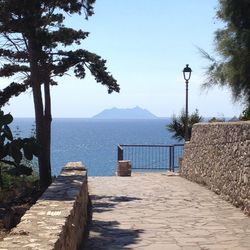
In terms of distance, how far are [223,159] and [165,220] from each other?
119 inches

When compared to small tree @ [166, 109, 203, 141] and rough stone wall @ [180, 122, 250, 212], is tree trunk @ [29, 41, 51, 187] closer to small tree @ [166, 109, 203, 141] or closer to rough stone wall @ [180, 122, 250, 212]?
rough stone wall @ [180, 122, 250, 212]

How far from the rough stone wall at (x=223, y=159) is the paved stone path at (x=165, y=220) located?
30 cm

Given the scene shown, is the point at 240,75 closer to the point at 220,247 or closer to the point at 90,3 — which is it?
the point at 90,3

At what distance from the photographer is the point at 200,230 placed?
797 centimetres

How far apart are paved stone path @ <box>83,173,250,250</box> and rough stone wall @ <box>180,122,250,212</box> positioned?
0.97 feet

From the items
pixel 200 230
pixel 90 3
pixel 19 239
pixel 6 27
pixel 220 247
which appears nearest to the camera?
pixel 19 239

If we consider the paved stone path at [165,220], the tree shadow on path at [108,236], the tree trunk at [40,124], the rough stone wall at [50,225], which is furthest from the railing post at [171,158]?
the rough stone wall at [50,225]

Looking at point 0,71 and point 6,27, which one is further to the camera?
point 0,71

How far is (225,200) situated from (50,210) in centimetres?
620

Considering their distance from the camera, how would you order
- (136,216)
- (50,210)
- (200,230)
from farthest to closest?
(136,216) < (200,230) < (50,210)

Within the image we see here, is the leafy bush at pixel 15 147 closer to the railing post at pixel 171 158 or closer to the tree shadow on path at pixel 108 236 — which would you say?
the tree shadow on path at pixel 108 236

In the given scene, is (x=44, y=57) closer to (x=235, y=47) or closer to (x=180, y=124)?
(x=235, y=47)

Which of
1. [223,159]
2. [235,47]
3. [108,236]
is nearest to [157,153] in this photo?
[235,47]

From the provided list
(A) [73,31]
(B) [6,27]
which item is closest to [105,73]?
(A) [73,31]
